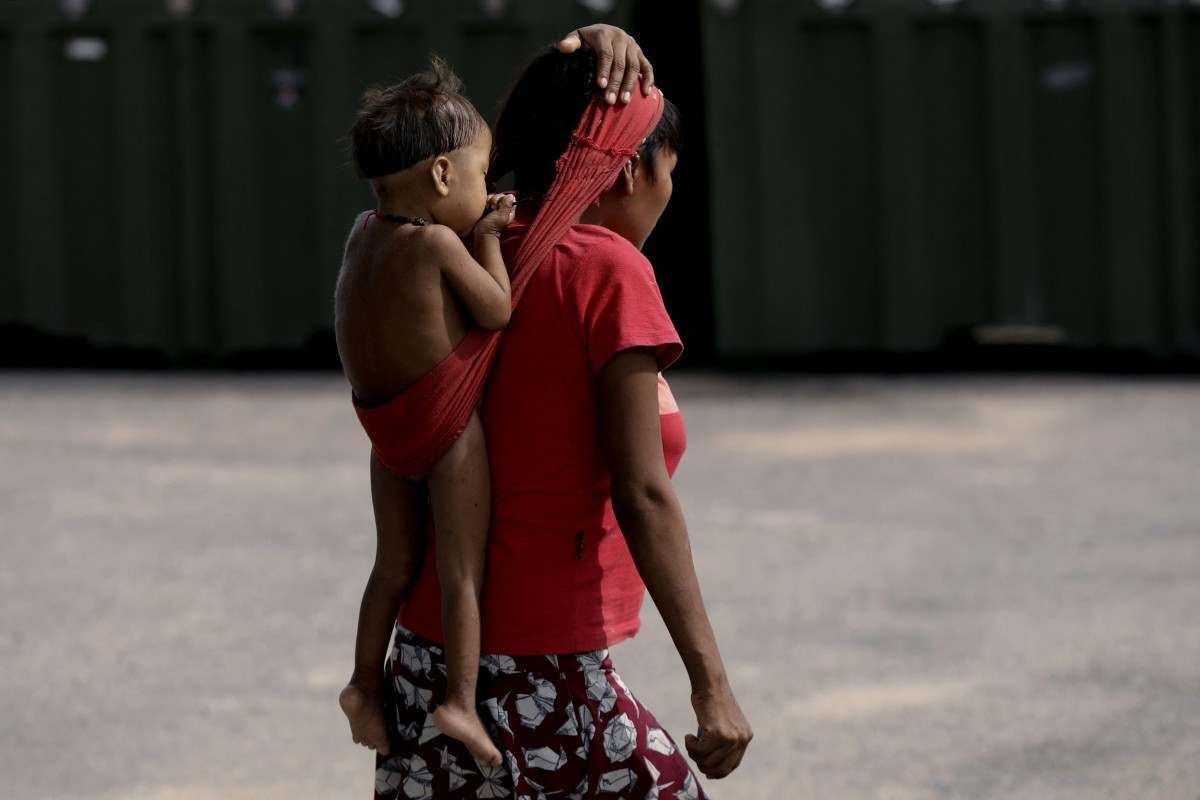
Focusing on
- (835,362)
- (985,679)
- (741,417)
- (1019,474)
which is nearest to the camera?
(985,679)

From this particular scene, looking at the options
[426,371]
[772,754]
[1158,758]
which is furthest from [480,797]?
[1158,758]

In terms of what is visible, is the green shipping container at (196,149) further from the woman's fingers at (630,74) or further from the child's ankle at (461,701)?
the child's ankle at (461,701)

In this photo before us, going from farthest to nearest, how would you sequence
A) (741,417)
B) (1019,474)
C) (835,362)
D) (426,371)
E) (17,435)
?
(835,362), (741,417), (17,435), (1019,474), (426,371)

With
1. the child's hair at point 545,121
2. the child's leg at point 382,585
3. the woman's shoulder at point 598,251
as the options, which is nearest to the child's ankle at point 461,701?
the child's leg at point 382,585

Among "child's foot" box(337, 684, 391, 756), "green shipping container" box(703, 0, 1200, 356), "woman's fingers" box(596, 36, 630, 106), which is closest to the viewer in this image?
"woman's fingers" box(596, 36, 630, 106)

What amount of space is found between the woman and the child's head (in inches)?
4.4

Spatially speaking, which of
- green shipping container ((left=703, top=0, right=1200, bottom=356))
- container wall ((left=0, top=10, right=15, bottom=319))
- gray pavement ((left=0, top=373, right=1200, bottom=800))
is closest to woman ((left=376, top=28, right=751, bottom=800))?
gray pavement ((left=0, top=373, right=1200, bottom=800))

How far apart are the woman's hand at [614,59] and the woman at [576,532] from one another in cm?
2

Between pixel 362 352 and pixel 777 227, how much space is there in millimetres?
9173

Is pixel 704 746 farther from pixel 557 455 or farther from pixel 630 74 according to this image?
pixel 630 74

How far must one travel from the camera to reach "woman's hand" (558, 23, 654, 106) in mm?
2246

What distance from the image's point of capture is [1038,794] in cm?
393

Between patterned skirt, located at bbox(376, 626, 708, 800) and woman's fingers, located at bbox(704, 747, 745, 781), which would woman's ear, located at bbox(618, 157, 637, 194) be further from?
woman's fingers, located at bbox(704, 747, 745, 781)

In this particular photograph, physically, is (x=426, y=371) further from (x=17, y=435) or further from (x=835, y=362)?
(x=835, y=362)
